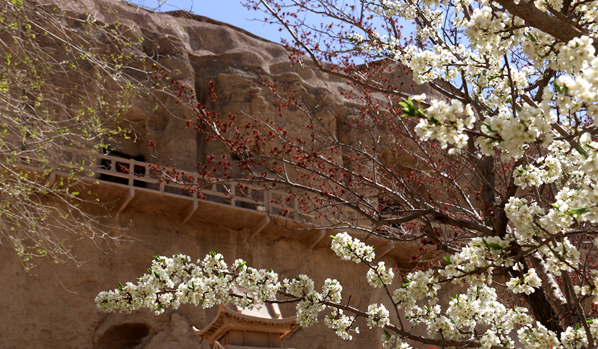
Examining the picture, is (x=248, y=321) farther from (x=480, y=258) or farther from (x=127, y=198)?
(x=127, y=198)

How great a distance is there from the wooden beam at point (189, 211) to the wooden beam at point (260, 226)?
1958mm

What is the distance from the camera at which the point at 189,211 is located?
14945 millimetres

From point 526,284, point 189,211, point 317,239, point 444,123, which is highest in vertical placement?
point 189,211

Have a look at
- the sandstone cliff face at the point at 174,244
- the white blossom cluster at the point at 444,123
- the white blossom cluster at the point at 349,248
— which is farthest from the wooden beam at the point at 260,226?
the white blossom cluster at the point at 444,123

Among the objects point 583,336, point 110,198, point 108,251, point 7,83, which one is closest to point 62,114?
point 110,198

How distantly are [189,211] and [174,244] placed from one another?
1.03m

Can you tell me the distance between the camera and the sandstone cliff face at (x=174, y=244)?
12.6 metres

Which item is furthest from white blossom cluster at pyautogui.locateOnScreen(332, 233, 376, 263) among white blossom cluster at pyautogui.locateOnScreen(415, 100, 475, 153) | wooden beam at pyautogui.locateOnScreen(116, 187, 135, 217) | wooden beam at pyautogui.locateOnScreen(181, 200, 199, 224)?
wooden beam at pyautogui.locateOnScreen(181, 200, 199, 224)

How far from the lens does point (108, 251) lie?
13.9m

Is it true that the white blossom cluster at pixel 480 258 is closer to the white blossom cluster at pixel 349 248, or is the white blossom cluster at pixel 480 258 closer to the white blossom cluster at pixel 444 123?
the white blossom cluster at pixel 444 123

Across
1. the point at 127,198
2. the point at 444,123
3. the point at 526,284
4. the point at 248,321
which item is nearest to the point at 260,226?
the point at 127,198

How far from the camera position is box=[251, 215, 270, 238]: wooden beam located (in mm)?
15422

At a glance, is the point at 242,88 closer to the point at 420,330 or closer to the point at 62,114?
the point at 62,114

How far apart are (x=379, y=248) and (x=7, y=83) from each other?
1279cm
